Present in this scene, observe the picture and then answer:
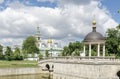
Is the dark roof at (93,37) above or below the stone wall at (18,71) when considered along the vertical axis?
above

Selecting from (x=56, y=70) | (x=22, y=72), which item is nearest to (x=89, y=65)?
(x=56, y=70)

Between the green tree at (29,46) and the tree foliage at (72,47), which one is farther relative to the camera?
the green tree at (29,46)

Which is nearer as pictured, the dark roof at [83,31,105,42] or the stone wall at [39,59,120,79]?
the stone wall at [39,59,120,79]

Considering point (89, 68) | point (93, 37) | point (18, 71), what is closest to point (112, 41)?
point (93, 37)

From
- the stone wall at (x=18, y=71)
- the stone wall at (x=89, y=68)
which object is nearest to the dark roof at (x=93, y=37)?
the stone wall at (x=89, y=68)

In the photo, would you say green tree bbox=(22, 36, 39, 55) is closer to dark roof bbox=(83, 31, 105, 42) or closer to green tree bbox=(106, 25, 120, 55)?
green tree bbox=(106, 25, 120, 55)

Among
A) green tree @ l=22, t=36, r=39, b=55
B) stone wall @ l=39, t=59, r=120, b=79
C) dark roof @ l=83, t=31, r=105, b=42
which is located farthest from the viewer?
green tree @ l=22, t=36, r=39, b=55

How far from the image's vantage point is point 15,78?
5794cm

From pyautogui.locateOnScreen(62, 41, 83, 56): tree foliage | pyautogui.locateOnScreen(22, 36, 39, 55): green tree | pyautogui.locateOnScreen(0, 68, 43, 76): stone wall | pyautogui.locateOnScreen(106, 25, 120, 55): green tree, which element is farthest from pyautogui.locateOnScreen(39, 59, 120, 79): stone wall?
pyautogui.locateOnScreen(22, 36, 39, 55): green tree

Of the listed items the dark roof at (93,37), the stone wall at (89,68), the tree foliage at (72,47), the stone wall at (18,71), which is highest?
the dark roof at (93,37)

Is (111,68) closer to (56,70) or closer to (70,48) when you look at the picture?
(56,70)

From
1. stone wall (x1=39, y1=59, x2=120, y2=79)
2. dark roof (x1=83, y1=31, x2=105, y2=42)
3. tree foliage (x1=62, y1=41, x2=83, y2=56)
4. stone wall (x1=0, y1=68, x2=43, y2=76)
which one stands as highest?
dark roof (x1=83, y1=31, x2=105, y2=42)

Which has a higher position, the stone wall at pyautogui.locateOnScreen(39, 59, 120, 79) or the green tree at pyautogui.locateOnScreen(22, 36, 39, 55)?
the green tree at pyautogui.locateOnScreen(22, 36, 39, 55)

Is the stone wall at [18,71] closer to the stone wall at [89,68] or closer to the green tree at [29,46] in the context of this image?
the stone wall at [89,68]
